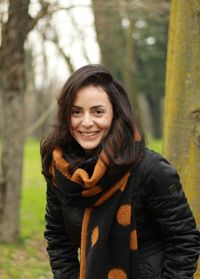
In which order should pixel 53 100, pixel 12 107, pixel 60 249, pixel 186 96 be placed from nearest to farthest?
pixel 60 249
pixel 186 96
pixel 12 107
pixel 53 100

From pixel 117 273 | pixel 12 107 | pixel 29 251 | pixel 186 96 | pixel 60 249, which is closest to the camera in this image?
pixel 117 273

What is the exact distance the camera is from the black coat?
2.43m

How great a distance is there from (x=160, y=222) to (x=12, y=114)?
4789 mm

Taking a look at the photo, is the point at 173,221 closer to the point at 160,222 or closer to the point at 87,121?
the point at 160,222

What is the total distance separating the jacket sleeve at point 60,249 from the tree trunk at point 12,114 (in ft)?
13.8

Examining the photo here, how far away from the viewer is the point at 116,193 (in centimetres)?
247

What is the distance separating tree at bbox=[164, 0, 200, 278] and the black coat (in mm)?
1010

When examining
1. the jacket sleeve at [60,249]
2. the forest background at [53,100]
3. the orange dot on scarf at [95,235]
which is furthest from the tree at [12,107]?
the orange dot on scarf at [95,235]

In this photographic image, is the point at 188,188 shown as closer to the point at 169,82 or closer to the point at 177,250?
the point at 169,82

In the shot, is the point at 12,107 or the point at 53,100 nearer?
the point at 12,107

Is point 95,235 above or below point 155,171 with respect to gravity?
below

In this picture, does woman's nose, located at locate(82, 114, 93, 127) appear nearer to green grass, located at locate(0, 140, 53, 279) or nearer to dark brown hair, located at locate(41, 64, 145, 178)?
dark brown hair, located at locate(41, 64, 145, 178)

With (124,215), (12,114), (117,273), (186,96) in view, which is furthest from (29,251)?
(124,215)

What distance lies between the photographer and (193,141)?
3518 millimetres
